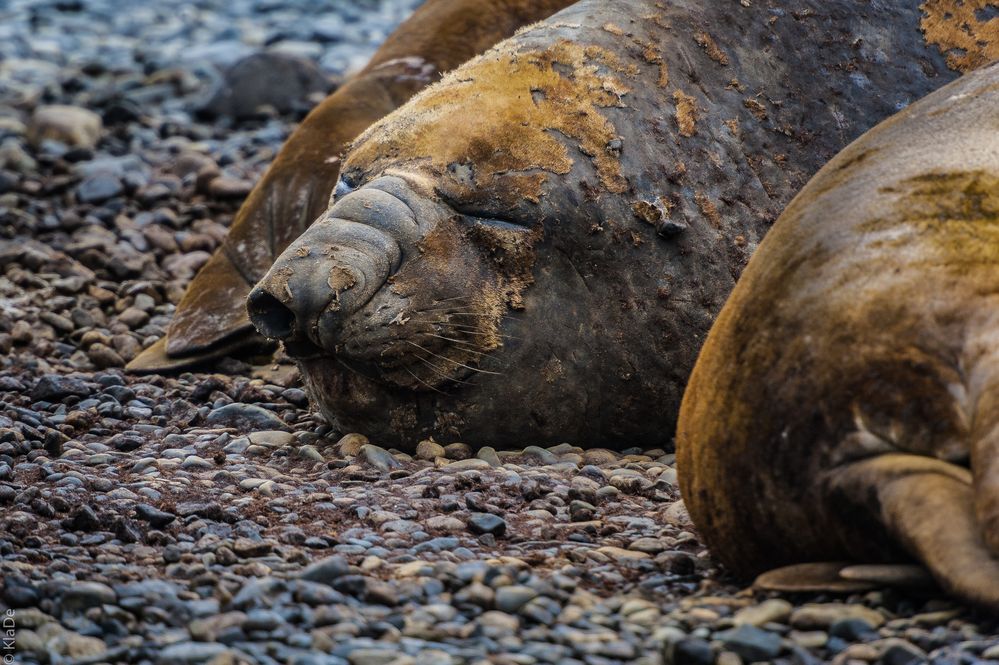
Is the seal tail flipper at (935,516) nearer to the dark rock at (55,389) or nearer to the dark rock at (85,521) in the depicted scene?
the dark rock at (85,521)

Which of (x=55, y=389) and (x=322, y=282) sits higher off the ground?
(x=322, y=282)

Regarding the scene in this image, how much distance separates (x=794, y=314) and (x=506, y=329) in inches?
62.6

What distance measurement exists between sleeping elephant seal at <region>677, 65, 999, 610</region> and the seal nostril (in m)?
1.54

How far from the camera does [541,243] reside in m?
4.98

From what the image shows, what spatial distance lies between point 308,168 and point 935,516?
4540mm

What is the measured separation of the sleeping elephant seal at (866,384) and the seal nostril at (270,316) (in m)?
1.54

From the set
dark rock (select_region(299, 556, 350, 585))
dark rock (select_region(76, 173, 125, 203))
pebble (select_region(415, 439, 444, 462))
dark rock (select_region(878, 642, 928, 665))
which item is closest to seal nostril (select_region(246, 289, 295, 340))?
pebble (select_region(415, 439, 444, 462))

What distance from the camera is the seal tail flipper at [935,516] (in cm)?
298

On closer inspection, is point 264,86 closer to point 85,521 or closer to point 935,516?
point 85,521

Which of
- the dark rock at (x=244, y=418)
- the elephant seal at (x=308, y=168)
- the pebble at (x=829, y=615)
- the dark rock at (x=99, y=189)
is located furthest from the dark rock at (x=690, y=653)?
the dark rock at (x=99, y=189)

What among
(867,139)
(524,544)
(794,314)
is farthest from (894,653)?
(867,139)

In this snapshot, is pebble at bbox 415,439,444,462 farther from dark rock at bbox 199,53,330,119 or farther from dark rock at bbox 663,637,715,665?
dark rock at bbox 199,53,330,119

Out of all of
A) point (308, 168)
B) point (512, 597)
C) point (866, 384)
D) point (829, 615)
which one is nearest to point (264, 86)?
point (308, 168)

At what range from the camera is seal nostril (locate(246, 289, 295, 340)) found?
4758 millimetres
